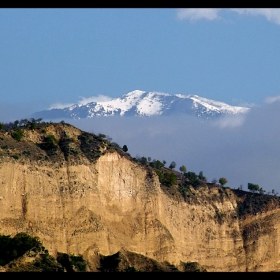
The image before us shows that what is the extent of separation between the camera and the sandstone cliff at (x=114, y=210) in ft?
160

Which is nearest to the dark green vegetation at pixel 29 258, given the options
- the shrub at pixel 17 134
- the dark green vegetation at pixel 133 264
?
the dark green vegetation at pixel 133 264

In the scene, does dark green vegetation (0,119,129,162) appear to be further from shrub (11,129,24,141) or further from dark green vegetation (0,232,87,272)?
dark green vegetation (0,232,87,272)

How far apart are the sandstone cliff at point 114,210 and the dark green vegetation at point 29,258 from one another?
3.88 feet

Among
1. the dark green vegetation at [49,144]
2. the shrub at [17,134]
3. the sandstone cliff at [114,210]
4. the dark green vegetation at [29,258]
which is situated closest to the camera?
the dark green vegetation at [29,258]

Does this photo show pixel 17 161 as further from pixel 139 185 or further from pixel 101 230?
pixel 139 185

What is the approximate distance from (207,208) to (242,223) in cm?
591

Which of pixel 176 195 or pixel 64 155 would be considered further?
pixel 176 195

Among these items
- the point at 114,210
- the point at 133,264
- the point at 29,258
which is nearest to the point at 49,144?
the point at 114,210

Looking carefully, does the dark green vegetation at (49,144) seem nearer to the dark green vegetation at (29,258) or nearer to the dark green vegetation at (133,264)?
the dark green vegetation at (29,258)

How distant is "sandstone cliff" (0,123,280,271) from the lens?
160ft

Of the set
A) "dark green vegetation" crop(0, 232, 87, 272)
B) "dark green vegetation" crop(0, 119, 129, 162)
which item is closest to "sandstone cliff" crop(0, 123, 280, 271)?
"dark green vegetation" crop(0, 119, 129, 162)

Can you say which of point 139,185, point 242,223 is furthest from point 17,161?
point 242,223

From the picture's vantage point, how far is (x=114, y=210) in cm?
5731
